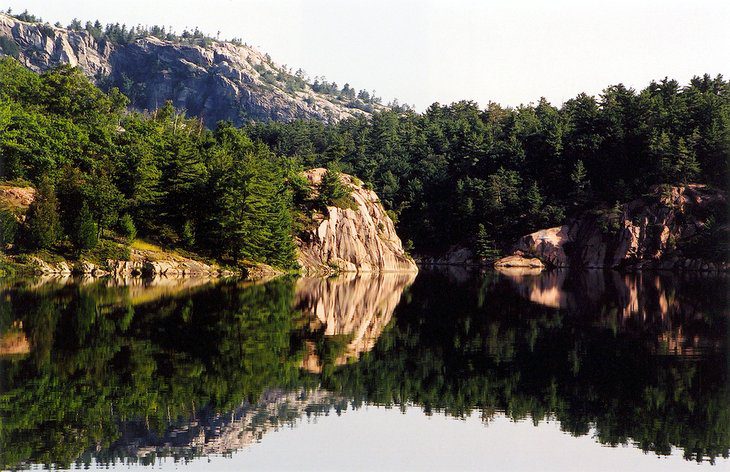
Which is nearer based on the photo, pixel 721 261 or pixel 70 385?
pixel 70 385

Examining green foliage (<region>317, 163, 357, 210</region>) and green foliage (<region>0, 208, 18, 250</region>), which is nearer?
green foliage (<region>0, 208, 18, 250</region>)

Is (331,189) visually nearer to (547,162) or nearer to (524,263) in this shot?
(524,263)

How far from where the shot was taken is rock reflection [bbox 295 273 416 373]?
31.8 metres

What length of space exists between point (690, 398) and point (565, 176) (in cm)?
12800

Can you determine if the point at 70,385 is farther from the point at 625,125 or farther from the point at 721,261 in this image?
the point at 625,125

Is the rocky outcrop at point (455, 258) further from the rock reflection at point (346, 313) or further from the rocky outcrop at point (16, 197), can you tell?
the rocky outcrop at point (16, 197)

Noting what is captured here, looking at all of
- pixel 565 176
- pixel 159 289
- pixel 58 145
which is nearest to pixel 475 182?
pixel 565 176

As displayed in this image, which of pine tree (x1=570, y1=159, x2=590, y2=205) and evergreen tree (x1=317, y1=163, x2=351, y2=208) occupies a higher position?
pine tree (x1=570, y1=159, x2=590, y2=205)

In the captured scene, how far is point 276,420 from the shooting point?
21.0 meters

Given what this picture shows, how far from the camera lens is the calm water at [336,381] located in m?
18.9

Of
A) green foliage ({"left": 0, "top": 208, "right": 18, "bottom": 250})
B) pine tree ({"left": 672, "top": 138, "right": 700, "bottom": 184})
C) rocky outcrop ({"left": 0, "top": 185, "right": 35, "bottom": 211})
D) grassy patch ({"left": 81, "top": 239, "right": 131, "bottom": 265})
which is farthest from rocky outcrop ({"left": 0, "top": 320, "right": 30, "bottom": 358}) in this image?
pine tree ({"left": 672, "top": 138, "right": 700, "bottom": 184})

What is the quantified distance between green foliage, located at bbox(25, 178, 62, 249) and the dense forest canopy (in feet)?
0.44

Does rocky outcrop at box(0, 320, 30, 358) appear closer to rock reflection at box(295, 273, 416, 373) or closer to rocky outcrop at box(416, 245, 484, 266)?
rock reflection at box(295, 273, 416, 373)

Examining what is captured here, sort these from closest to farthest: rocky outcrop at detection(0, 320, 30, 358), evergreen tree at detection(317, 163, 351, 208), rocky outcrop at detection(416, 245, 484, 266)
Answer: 1. rocky outcrop at detection(0, 320, 30, 358)
2. evergreen tree at detection(317, 163, 351, 208)
3. rocky outcrop at detection(416, 245, 484, 266)
